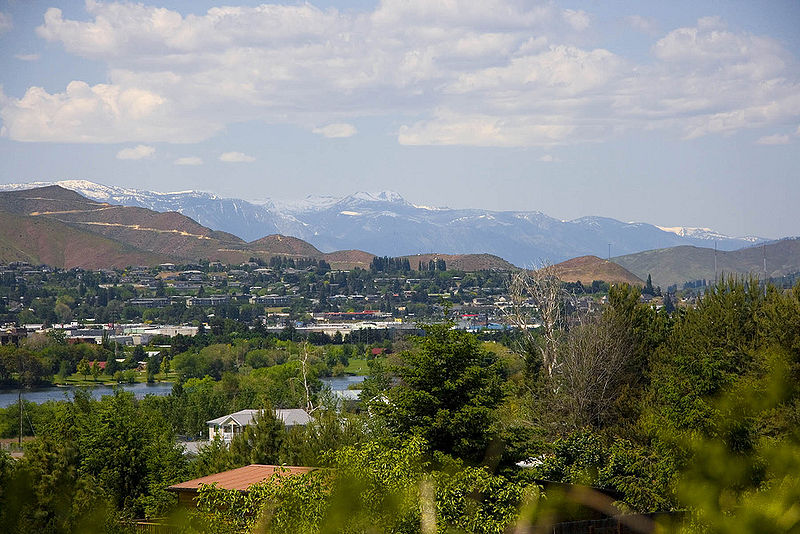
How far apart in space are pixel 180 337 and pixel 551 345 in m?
96.3

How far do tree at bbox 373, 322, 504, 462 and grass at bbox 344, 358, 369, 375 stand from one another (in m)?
81.0

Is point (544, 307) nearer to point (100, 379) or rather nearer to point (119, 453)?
point (119, 453)

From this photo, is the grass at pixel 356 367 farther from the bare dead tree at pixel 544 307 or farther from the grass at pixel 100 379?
the bare dead tree at pixel 544 307

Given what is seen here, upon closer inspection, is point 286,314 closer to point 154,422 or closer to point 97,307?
point 97,307

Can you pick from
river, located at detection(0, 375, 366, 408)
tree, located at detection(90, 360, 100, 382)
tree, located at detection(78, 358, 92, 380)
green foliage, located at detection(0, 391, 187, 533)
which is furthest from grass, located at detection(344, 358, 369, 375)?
green foliage, located at detection(0, 391, 187, 533)

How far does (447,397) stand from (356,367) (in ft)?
302

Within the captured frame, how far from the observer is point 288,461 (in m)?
25.6

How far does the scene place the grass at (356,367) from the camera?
104875mm

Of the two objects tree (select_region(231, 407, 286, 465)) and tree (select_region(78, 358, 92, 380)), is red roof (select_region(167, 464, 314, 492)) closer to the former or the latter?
tree (select_region(231, 407, 286, 465))

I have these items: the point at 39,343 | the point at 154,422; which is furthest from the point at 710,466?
the point at 39,343

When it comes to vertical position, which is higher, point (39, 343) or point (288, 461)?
point (288, 461)

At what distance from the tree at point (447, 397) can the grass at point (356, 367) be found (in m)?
81.0

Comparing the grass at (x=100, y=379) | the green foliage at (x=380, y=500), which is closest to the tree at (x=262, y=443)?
the green foliage at (x=380, y=500)

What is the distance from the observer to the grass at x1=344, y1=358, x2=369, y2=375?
10488 centimetres
